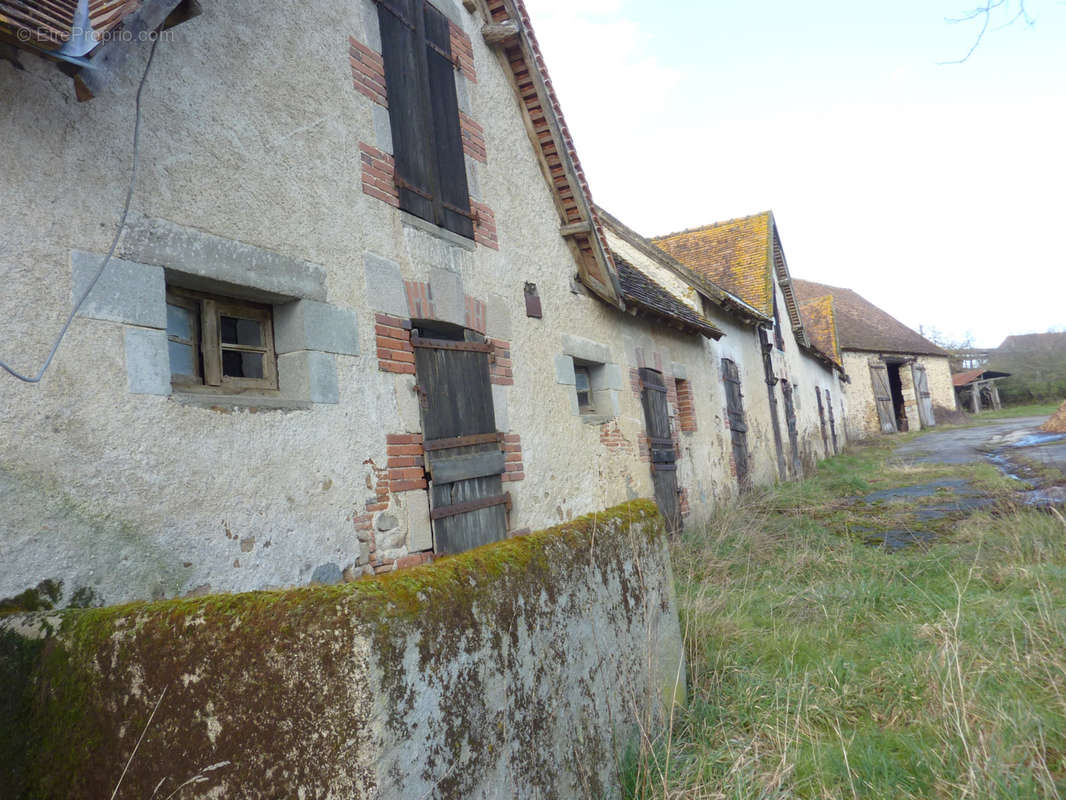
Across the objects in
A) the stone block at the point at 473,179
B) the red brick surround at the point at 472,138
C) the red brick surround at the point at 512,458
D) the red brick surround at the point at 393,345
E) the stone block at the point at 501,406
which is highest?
the red brick surround at the point at 472,138

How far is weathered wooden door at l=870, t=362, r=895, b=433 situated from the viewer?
91.7 ft

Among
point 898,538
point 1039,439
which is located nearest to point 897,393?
point 1039,439

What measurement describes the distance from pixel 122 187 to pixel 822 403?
20.9 meters

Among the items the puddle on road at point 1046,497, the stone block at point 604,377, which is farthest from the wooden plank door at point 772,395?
the stone block at point 604,377

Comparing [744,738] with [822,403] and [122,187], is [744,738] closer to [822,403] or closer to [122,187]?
[122,187]

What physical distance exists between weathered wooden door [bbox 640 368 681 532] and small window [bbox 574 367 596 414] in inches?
36.0

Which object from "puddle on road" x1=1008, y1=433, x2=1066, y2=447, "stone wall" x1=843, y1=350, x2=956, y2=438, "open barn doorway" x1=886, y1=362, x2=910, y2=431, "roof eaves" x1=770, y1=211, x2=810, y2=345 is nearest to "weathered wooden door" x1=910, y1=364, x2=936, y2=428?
"stone wall" x1=843, y1=350, x2=956, y2=438

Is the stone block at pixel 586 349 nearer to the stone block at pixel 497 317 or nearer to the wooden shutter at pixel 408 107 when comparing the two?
the stone block at pixel 497 317

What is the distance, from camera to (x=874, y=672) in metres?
3.42

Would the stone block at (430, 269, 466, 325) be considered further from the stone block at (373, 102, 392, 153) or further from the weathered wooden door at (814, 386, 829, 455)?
the weathered wooden door at (814, 386, 829, 455)

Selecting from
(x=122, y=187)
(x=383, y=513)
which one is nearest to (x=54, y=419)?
(x=122, y=187)

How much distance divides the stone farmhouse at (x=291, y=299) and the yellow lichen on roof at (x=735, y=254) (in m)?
7.65

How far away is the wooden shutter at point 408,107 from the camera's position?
5.01 metres

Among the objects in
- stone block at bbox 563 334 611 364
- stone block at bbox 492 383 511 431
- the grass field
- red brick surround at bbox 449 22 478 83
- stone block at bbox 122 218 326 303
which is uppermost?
red brick surround at bbox 449 22 478 83
